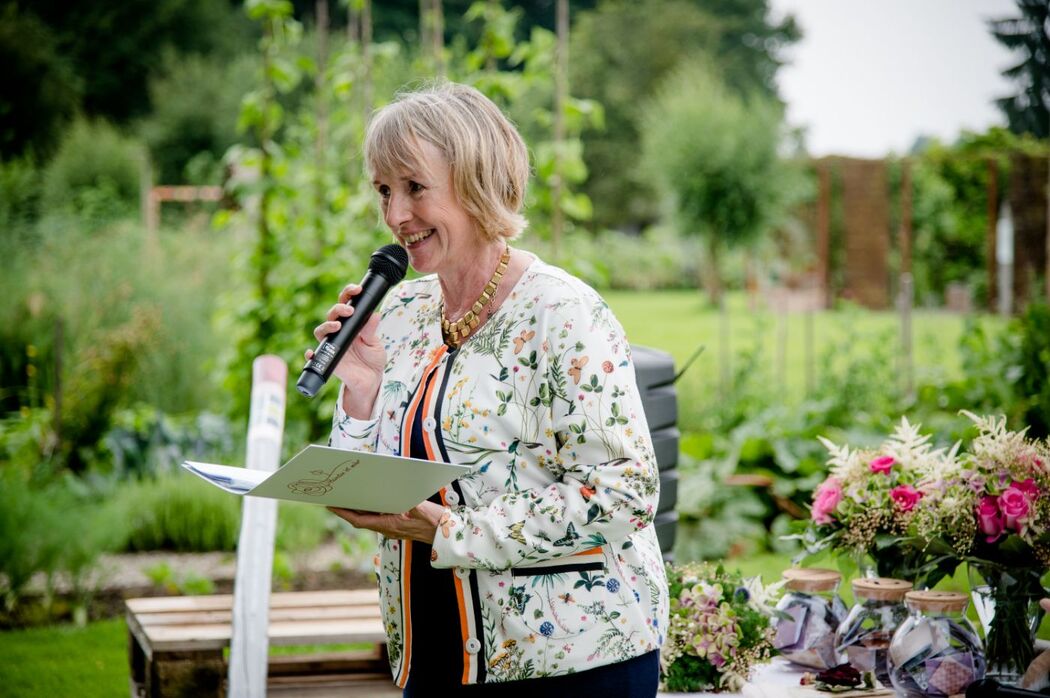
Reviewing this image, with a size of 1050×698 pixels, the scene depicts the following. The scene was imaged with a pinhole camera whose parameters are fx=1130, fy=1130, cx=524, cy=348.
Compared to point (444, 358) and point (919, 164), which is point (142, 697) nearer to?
point (444, 358)

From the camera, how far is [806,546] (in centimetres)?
258

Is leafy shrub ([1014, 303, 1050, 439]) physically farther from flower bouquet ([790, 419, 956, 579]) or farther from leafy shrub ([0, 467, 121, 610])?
leafy shrub ([0, 467, 121, 610])

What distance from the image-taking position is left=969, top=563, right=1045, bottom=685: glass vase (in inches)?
85.7

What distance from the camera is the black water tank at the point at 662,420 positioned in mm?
3084

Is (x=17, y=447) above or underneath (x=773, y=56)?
underneath

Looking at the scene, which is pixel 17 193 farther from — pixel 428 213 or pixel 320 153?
pixel 428 213

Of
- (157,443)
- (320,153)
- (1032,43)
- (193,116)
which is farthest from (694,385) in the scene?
(193,116)

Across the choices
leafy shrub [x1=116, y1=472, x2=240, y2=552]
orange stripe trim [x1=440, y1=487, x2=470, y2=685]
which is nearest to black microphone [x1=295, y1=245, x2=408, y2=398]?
orange stripe trim [x1=440, y1=487, x2=470, y2=685]

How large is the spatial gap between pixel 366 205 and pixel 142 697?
2773mm

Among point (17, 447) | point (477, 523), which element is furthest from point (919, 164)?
point (477, 523)

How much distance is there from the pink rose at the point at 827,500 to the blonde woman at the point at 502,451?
0.74 m

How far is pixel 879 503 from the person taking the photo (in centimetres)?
239

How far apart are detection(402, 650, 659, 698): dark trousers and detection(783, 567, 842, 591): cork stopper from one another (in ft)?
2.49

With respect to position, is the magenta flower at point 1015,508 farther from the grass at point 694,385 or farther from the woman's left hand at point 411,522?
the woman's left hand at point 411,522
